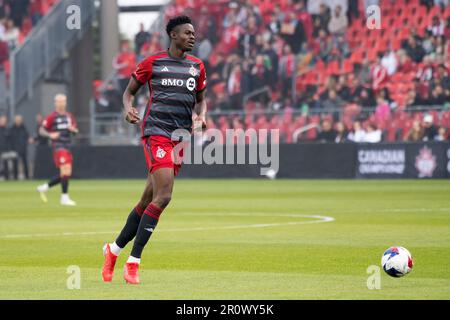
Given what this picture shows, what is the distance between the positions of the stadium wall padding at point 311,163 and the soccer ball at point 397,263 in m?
20.7

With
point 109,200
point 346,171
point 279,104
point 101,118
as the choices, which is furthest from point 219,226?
point 101,118

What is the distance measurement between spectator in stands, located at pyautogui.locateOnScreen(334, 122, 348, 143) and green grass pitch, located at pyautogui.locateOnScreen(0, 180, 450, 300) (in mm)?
5462

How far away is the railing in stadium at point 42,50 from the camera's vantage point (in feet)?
137

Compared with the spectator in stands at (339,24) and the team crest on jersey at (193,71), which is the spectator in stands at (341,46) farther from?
the team crest on jersey at (193,71)

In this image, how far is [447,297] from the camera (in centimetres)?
884

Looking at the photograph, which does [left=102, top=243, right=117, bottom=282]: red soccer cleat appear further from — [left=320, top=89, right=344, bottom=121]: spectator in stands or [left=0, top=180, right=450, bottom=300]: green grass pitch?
[left=320, top=89, right=344, bottom=121]: spectator in stands

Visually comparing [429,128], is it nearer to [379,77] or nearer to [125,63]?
[379,77]

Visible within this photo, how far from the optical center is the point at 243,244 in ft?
46.6

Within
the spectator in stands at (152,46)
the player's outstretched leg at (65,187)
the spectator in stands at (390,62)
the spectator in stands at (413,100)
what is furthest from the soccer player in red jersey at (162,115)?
the spectator in stands at (152,46)

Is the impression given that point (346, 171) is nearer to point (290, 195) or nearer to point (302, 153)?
point (302, 153)

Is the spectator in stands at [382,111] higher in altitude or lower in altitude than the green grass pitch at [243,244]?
higher

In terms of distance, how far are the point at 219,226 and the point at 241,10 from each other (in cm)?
2222

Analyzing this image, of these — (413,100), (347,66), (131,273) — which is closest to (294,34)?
(347,66)

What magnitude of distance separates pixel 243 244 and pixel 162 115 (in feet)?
12.5
